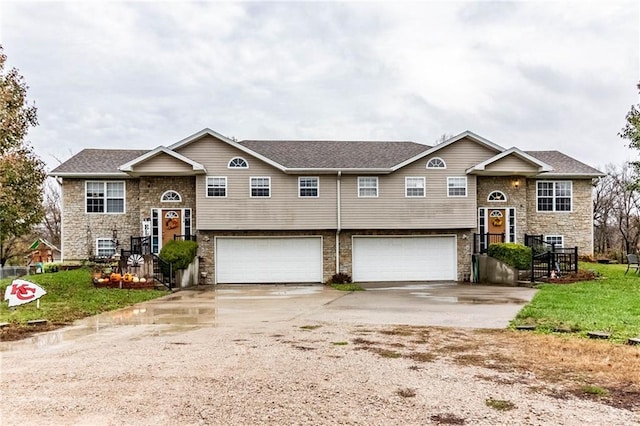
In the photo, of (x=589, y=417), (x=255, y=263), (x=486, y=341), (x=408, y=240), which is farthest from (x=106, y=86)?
(x=589, y=417)

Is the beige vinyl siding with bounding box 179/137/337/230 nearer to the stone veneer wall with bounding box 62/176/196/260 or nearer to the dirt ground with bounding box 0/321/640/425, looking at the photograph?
the stone veneer wall with bounding box 62/176/196/260

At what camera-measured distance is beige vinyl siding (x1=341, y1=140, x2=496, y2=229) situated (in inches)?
806

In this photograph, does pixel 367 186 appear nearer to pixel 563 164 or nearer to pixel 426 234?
pixel 426 234

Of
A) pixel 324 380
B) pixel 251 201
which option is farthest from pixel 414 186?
pixel 324 380

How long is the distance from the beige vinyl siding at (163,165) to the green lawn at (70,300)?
4690 mm

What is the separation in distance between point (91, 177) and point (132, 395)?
1813cm

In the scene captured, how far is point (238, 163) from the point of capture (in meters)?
20.2

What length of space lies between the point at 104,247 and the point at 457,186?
1579cm

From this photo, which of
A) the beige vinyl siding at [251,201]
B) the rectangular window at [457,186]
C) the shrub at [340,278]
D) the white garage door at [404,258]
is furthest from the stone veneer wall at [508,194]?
the shrub at [340,278]

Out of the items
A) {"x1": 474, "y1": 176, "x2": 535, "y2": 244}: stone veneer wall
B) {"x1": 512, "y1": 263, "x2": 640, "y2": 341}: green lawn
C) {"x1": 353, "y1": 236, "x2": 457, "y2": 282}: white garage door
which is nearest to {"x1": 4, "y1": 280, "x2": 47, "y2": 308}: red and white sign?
{"x1": 512, "y1": 263, "x2": 640, "y2": 341}: green lawn

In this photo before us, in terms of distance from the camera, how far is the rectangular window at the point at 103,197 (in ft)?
68.9

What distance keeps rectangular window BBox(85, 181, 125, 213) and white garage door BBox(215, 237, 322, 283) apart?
4920 mm

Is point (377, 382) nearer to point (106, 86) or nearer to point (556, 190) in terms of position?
point (556, 190)

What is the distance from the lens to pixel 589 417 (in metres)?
4.39
